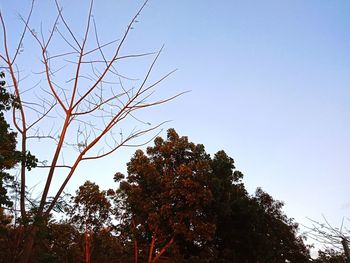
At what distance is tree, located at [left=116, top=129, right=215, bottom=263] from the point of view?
55.3 feet

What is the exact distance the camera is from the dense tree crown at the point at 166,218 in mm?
16953

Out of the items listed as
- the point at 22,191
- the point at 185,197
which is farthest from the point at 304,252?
the point at 22,191

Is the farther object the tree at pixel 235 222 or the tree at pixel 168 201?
the tree at pixel 235 222

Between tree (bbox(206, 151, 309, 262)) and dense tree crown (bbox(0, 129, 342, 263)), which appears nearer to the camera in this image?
dense tree crown (bbox(0, 129, 342, 263))

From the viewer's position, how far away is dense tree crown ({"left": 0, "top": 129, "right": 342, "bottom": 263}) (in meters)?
17.0

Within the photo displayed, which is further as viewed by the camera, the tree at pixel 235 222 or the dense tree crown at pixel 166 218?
the tree at pixel 235 222

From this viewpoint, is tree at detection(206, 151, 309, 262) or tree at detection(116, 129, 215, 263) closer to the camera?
tree at detection(116, 129, 215, 263)

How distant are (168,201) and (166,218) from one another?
90cm

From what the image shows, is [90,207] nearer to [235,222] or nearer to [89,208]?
[89,208]

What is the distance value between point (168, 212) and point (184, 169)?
2.38m

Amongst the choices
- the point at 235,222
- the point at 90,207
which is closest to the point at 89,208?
the point at 90,207

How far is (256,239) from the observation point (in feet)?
69.1

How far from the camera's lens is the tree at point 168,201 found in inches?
663

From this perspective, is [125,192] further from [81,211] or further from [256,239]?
[256,239]
